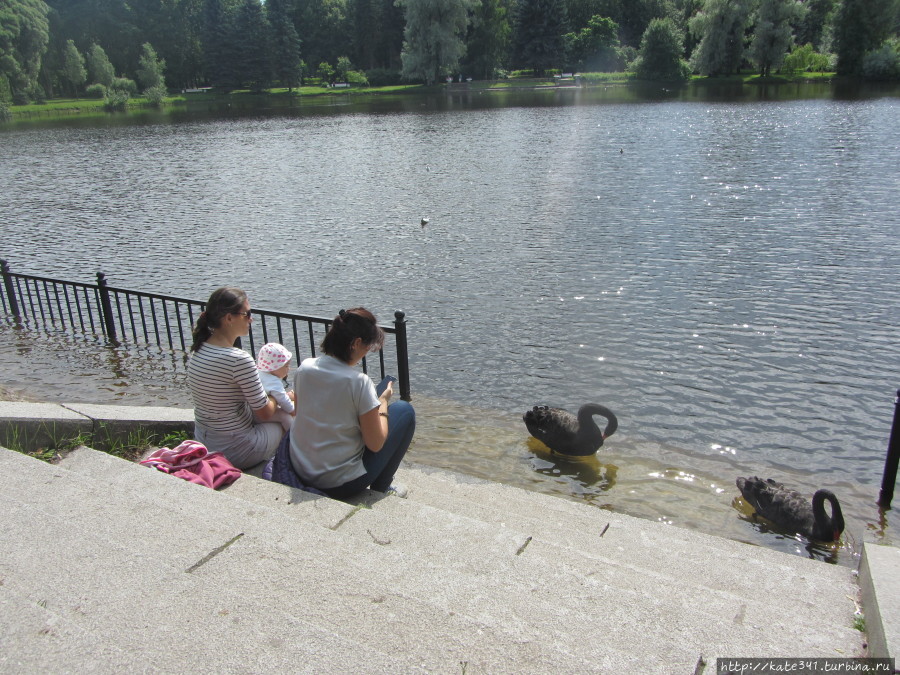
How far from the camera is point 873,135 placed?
97.2ft

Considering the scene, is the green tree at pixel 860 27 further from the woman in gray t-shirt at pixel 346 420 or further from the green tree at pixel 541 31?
the woman in gray t-shirt at pixel 346 420

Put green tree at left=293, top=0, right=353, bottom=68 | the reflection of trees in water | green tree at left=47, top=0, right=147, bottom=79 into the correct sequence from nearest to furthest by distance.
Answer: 1. the reflection of trees in water
2. green tree at left=47, top=0, right=147, bottom=79
3. green tree at left=293, top=0, right=353, bottom=68

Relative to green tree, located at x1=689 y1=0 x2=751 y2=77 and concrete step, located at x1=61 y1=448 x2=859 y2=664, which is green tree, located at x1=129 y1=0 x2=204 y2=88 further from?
concrete step, located at x1=61 y1=448 x2=859 y2=664

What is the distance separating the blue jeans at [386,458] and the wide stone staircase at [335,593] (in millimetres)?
232

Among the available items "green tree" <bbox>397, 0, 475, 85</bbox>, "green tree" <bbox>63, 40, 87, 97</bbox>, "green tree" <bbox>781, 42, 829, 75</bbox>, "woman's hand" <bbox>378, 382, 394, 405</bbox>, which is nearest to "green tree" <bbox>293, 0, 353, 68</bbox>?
"green tree" <bbox>397, 0, 475, 85</bbox>

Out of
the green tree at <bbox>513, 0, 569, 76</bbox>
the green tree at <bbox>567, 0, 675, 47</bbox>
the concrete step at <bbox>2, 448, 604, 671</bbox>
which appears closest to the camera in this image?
the concrete step at <bbox>2, 448, 604, 671</bbox>

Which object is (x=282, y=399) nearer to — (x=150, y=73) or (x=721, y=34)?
(x=721, y=34)

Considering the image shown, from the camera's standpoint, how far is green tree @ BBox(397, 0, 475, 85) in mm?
75625

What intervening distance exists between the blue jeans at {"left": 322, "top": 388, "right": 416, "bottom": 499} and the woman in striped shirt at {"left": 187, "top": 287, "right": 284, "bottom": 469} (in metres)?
0.89

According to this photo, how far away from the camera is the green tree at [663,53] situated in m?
74.2

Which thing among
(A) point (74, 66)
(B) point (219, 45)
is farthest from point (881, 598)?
(A) point (74, 66)

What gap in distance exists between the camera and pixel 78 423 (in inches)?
201

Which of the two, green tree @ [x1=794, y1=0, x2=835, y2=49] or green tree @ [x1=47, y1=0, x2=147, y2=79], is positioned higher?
green tree @ [x1=47, y1=0, x2=147, y2=79]

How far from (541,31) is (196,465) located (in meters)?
95.5
